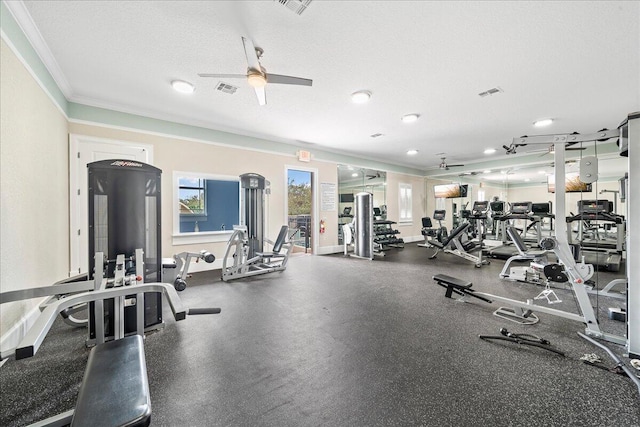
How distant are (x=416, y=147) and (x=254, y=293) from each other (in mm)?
5297

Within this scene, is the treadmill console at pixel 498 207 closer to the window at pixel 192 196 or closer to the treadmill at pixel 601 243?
the treadmill at pixel 601 243

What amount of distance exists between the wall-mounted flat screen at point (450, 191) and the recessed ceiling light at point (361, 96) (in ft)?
21.7

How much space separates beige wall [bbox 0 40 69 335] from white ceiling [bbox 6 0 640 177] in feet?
1.64

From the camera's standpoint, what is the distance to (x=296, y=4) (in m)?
1.94

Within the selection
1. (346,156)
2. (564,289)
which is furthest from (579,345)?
(346,156)

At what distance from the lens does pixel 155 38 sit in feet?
7.77

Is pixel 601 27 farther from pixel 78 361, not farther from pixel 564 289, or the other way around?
pixel 78 361

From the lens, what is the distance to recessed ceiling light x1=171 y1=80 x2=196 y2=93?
318 centimetres

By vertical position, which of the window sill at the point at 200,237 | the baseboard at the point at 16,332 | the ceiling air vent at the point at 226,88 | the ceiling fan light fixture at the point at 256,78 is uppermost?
the ceiling air vent at the point at 226,88

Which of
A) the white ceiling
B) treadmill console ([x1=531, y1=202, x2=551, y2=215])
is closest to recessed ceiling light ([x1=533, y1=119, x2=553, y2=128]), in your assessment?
the white ceiling

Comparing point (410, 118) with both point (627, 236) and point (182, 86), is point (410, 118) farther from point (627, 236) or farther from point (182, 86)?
point (182, 86)

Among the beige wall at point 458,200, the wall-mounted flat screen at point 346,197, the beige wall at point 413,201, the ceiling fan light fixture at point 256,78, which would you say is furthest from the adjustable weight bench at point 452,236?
the ceiling fan light fixture at point 256,78

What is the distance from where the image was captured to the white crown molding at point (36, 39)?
199cm

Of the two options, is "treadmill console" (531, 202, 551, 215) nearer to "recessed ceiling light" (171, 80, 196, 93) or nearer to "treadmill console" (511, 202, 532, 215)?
"treadmill console" (511, 202, 532, 215)
